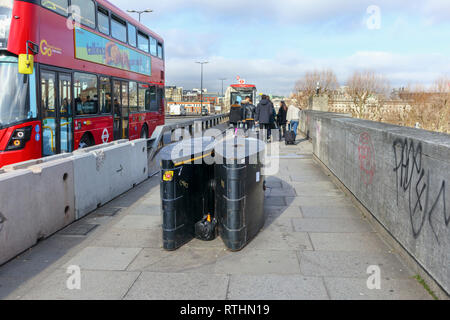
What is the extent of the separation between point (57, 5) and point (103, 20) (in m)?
2.55

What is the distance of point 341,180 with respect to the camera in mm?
8320

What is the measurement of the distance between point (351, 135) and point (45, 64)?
21.1ft

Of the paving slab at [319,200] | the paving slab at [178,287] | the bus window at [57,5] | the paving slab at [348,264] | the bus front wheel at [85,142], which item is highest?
the bus window at [57,5]

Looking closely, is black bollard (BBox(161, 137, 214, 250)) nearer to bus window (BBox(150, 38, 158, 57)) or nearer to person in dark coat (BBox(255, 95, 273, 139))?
person in dark coat (BBox(255, 95, 273, 139))

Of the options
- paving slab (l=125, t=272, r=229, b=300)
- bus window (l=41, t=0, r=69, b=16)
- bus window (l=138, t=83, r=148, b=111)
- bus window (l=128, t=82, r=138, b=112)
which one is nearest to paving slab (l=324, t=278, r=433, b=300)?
paving slab (l=125, t=272, r=229, b=300)

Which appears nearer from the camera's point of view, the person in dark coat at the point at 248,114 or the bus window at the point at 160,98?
the person in dark coat at the point at 248,114

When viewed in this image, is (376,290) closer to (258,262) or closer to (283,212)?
(258,262)

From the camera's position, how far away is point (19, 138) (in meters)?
7.82

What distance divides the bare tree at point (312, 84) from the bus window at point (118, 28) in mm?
63568

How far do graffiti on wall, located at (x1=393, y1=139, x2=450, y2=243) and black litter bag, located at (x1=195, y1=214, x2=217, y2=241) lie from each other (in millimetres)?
2298

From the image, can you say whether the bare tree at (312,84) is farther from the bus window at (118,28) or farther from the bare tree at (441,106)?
the bus window at (118,28)

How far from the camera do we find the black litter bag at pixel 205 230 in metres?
5.20

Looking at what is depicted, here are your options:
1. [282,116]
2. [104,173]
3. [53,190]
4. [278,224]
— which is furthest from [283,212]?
[282,116]

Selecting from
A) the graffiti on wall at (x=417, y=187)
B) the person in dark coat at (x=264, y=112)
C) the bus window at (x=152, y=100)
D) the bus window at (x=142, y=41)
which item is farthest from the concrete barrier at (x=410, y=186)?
the bus window at (x=152, y=100)
